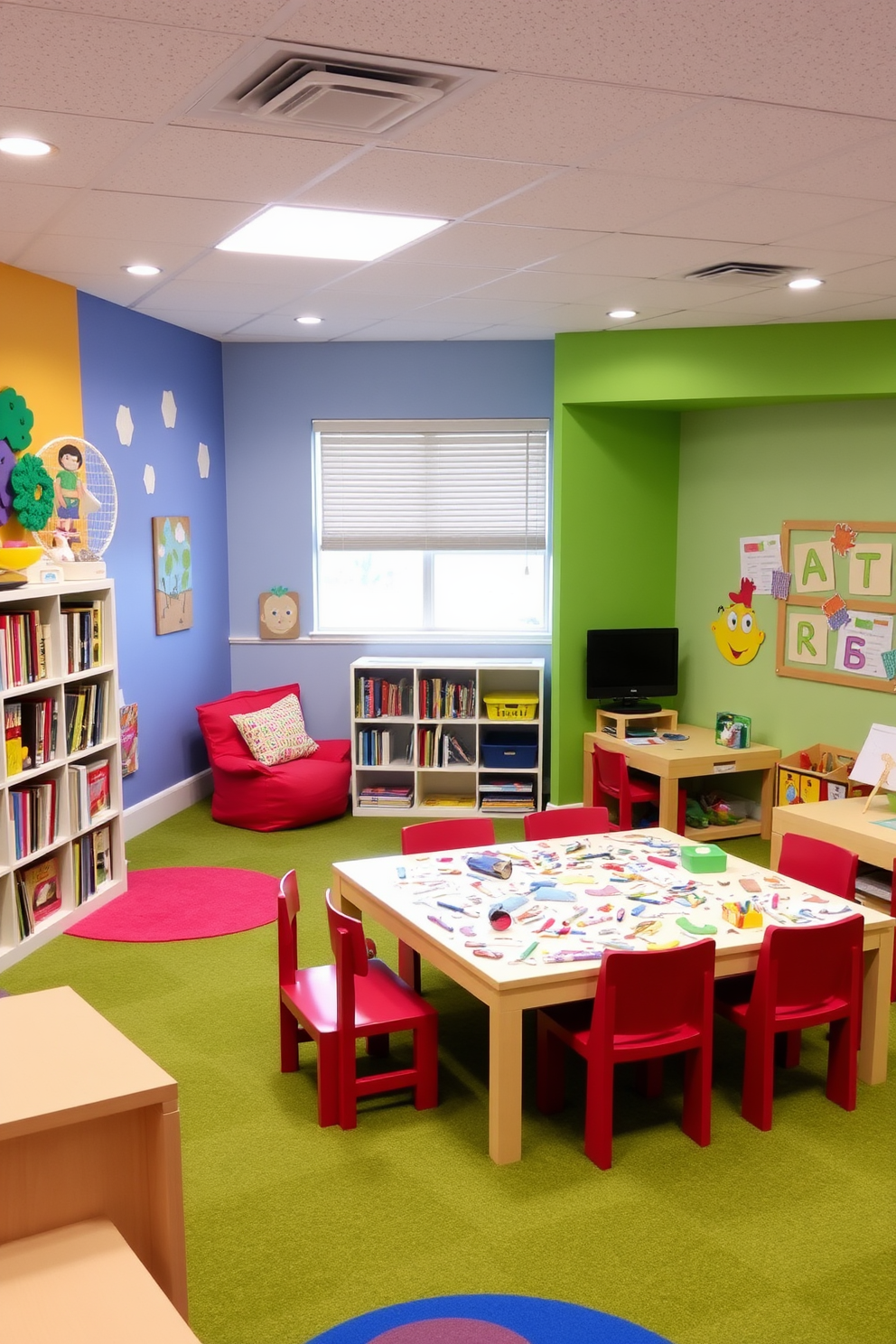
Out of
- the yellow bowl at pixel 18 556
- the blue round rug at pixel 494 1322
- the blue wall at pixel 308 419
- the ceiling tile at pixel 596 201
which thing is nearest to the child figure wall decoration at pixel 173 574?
the blue wall at pixel 308 419

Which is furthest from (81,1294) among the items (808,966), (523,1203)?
(808,966)

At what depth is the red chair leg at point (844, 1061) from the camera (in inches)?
138

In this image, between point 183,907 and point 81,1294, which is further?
Result: point 183,907

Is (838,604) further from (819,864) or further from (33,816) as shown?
(33,816)

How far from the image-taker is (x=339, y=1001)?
3.37 m

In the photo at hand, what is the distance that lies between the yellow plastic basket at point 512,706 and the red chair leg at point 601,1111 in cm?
→ 383

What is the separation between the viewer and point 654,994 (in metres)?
3.21

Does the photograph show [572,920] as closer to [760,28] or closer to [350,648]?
[760,28]

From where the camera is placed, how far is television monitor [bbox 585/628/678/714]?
21.9 ft

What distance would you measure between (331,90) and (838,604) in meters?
4.18

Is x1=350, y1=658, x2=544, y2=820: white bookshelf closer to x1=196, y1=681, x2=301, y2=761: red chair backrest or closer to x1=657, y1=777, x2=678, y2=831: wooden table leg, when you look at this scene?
x1=196, y1=681, x2=301, y2=761: red chair backrest

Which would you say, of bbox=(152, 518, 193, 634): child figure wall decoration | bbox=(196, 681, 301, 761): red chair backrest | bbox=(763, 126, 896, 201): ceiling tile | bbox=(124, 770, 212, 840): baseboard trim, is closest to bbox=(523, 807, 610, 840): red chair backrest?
bbox=(763, 126, 896, 201): ceiling tile

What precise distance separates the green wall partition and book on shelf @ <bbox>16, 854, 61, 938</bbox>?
3.00 metres

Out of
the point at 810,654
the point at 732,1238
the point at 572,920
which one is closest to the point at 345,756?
the point at 810,654
